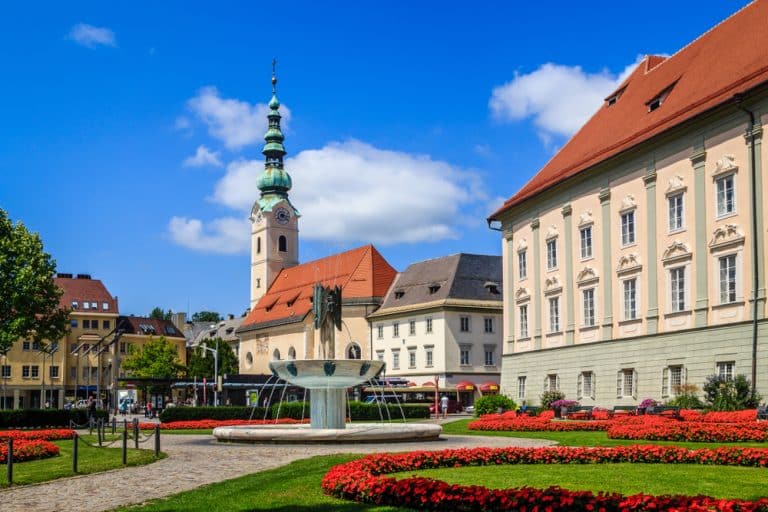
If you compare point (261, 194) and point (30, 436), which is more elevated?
point (261, 194)

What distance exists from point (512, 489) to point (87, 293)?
110 metres

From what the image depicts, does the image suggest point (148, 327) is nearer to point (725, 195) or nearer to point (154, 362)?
point (154, 362)

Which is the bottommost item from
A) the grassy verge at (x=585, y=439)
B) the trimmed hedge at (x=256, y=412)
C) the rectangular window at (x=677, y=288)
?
the trimmed hedge at (x=256, y=412)

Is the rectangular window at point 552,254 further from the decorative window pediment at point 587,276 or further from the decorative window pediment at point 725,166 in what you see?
the decorative window pediment at point 725,166

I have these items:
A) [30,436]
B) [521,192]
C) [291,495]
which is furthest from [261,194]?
[291,495]

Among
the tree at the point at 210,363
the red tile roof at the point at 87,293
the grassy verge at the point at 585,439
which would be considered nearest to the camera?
the grassy verge at the point at 585,439

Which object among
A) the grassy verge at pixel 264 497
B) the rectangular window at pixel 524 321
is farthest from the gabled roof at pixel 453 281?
the grassy verge at pixel 264 497

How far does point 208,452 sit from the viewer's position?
24.8 meters

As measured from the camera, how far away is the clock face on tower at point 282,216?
12306 cm

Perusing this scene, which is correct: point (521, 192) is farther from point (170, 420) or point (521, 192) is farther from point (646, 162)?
point (170, 420)

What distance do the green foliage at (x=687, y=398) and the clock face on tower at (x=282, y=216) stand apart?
8781cm

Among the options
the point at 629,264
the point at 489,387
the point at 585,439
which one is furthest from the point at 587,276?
the point at 489,387

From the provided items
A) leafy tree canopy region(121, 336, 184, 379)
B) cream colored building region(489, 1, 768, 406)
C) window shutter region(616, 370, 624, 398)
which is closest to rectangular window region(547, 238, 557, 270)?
cream colored building region(489, 1, 768, 406)

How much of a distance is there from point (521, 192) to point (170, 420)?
23.5 meters
